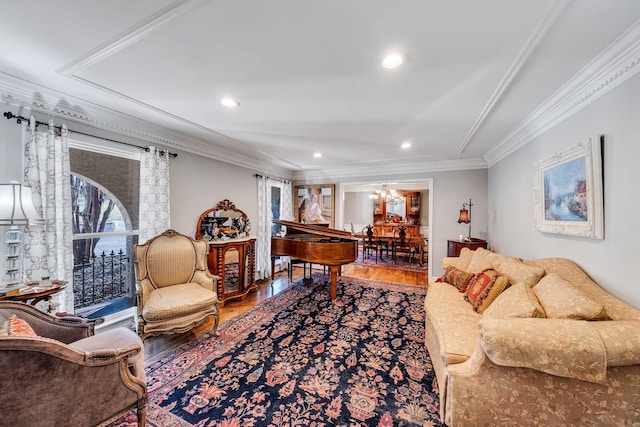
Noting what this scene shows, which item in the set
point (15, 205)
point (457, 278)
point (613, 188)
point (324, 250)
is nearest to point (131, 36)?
point (15, 205)

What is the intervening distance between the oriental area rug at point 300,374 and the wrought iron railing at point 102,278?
5.55ft

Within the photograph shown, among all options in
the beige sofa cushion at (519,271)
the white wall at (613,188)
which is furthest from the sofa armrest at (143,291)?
the white wall at (613,188)

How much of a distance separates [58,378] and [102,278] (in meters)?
2.80

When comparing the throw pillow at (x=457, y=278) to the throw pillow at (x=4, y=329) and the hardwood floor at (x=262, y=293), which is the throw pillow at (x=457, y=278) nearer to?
the hardwood floor at (x=262, y=293)

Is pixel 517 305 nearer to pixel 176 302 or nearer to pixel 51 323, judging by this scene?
pixel 176 302

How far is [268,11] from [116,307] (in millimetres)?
3853

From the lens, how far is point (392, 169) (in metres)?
5.24

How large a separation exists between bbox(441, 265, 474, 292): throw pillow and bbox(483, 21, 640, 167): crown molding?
186 centimetres

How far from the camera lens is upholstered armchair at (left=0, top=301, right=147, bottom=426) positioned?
1031mm

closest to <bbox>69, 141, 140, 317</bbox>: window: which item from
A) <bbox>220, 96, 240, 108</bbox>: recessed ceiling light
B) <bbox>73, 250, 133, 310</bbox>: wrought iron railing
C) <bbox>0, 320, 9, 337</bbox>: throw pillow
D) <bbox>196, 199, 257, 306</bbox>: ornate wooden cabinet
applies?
<bbox>73, 250, 133, 310</bbox>: wrought iron railing

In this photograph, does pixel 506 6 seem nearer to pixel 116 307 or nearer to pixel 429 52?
pixel 429 52

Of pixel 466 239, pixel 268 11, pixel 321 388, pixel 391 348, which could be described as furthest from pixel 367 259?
pixel 268 11

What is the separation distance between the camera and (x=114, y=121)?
2.70m

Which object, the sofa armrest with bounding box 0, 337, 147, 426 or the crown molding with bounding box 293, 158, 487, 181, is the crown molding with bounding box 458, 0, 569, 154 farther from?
the sofa armrest with bounding box 0, 337, 147, 426
